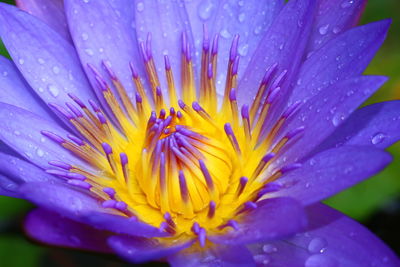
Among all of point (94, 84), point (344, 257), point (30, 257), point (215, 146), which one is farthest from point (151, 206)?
point (30, 257)

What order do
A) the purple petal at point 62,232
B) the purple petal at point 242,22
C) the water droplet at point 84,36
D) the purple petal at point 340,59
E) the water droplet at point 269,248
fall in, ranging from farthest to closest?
1. the purple petal at point 242,22
2. the water droplet at point 84,36
3. the purple petal at point 340,59
4. the water droplet at point 269,248
5. the purple petal at point 62,232

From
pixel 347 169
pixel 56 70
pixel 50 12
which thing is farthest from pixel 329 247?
pixel 50 12

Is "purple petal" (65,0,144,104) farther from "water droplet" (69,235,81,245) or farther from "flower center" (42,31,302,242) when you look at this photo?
"water droplet" (69,235,81,245)

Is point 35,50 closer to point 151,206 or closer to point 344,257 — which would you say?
point 151,206

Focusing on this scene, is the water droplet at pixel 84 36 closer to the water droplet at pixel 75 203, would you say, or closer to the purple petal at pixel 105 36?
the purple petal at pixel 105 36

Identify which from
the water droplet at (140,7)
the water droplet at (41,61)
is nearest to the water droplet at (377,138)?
the water droplet at (140,7)

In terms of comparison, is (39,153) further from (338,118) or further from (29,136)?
(338,118)
